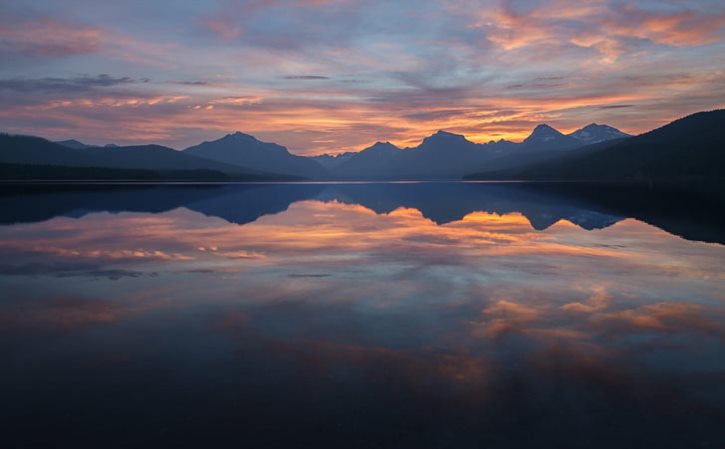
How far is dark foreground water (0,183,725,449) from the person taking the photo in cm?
905

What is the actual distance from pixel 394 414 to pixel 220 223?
131ft

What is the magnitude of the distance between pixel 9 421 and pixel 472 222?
4382 cm

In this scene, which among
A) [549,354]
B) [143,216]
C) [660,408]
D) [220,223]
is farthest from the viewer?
[143,216]

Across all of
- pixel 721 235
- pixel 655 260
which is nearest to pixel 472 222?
pixel 721 235

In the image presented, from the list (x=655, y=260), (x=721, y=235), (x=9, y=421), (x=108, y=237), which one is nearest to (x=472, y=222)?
(x=721, y=235)

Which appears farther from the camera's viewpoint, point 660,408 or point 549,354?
point 549,354

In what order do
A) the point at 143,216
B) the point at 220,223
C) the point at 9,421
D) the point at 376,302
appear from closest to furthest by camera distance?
the point at 9,421, the point at 376,302, the point at 220,223, the point at 143,216

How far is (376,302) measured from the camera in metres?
18.0

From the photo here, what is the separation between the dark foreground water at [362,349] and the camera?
29.7 feet

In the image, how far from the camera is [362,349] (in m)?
13.0

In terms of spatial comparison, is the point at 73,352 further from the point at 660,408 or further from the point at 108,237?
the point at 108,237

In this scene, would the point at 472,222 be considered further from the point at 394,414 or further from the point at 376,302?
the point at 394,414

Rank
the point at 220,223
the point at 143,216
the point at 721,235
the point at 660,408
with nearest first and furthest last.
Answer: the point at 660,408
the point at 721,235
the point at 220,223
the point at 143,216

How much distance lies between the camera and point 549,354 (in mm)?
12711
